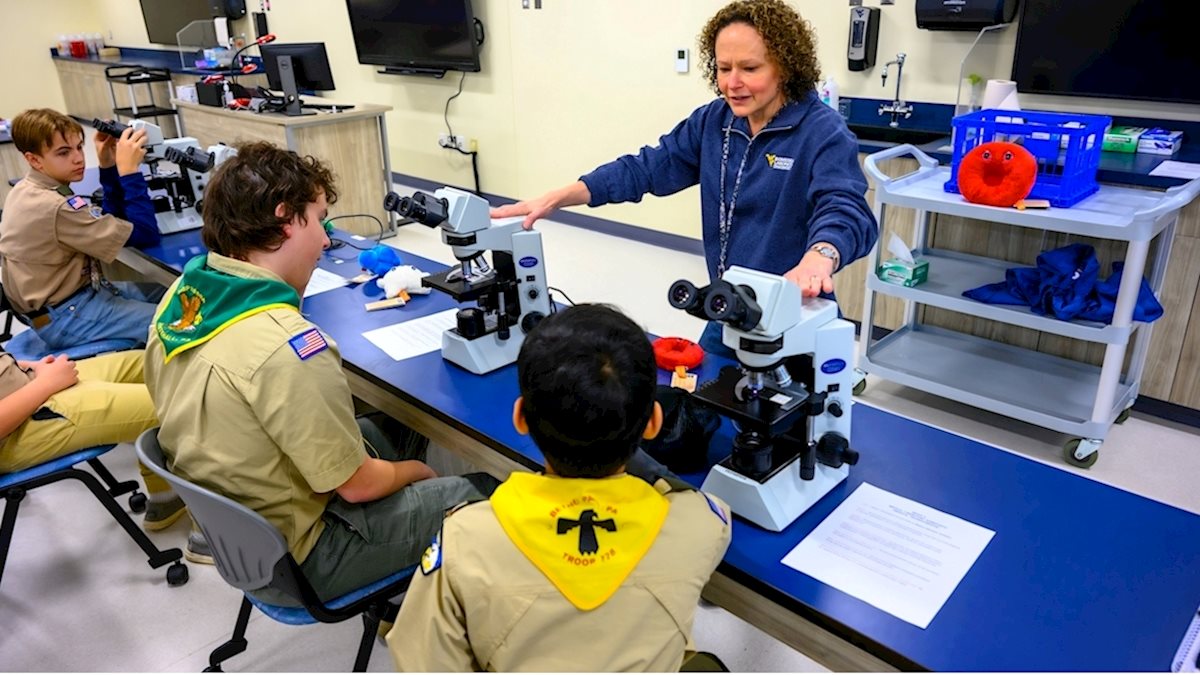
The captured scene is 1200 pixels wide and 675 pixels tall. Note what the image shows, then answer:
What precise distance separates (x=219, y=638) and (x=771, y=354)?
1.65 m

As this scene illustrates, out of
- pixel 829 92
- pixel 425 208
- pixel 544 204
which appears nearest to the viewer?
pixel 425 208

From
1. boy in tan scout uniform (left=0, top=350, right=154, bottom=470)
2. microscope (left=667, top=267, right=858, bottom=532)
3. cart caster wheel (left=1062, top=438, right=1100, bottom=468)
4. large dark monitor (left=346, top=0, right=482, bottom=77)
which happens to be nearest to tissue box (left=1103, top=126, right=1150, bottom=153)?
cart caster wheel (left=1062, top=438, right=1100, bottom=468)

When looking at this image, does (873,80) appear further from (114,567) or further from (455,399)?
(114,567)

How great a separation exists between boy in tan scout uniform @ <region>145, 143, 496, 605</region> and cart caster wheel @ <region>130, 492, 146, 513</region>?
4.06 feet

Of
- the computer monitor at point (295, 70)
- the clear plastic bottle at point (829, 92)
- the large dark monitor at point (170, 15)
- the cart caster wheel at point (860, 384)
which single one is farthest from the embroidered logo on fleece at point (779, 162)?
the large dark monitor at point (170, 15)

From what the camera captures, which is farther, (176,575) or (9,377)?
(176,575)

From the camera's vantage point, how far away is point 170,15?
800cm

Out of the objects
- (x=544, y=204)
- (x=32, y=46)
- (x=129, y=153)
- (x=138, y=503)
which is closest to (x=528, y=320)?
(x=544, y=204)

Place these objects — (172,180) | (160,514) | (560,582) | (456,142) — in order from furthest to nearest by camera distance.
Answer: (456,142)
(172,180)
(160,514)
(560,582)

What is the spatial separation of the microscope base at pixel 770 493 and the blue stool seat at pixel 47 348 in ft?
7.33

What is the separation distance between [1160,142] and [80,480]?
3.67 metres

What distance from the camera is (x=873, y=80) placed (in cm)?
378

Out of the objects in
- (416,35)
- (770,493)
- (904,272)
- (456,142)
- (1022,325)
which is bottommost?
(1022,325)

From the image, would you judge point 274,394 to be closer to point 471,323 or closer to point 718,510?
point 471,323
